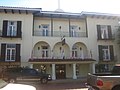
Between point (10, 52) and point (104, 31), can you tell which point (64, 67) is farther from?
point (104, 31)

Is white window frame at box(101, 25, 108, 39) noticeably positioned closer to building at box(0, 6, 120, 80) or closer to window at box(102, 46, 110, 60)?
building at box(0, 6, 120, 80)

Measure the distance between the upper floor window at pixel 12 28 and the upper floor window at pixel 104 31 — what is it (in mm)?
10975

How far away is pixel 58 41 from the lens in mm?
25875

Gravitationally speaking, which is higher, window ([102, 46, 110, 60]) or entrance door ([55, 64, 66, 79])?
window ([102, 46, 110, 60])

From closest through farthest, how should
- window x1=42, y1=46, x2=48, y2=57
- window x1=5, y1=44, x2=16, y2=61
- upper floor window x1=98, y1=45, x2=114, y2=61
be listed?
1. window x1=5, y1=44, x2=16, y2=61
2. window x1=42, y1=46, x2=48, y2=57
3. upper floor window x1=98, y1=45, x2=114, y2=61

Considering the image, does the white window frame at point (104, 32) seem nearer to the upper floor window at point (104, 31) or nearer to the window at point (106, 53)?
the upper floor window at point (104, 31)

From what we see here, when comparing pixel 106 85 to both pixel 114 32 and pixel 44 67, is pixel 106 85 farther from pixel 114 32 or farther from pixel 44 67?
pixel 114 32

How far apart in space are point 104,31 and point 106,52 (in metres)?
3.06

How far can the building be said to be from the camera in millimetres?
24688

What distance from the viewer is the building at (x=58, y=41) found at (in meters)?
24.7

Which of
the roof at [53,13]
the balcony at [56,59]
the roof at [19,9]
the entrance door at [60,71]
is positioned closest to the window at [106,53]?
the balcony at [56,59]

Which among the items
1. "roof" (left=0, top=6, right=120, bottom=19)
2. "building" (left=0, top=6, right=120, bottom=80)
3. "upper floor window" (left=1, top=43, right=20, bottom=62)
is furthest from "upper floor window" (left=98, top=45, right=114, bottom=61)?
"upper floor window" (left=1, top=43, right=20, bottom=62)

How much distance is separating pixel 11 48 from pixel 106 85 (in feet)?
A: 60.0

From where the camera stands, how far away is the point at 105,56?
27234 millimetres
